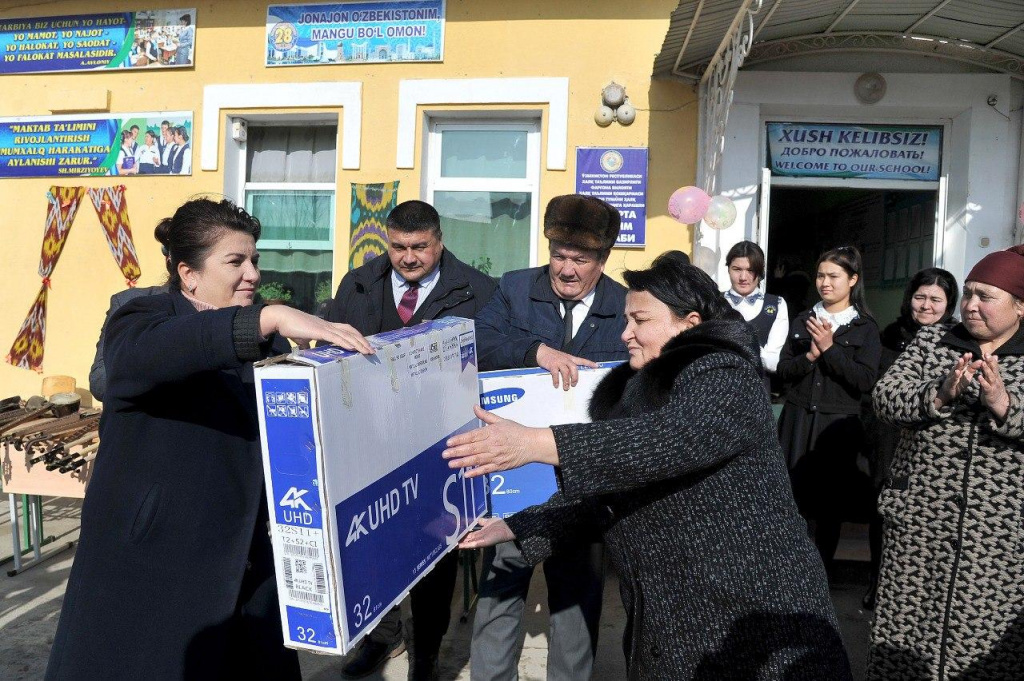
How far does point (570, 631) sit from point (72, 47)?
6.70 metres

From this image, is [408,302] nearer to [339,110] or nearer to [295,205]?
[339,110]

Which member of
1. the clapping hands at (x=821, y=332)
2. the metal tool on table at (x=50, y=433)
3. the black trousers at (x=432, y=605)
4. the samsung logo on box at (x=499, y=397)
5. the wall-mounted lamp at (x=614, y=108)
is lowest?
the black trousers at (x=432, y=605)

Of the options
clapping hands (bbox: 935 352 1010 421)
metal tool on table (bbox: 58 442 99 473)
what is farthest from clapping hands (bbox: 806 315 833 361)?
metal tool on table (bbox: 58 442 99 473)

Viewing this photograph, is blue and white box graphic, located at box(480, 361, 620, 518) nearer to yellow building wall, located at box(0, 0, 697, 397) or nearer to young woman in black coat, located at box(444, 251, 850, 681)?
young woman in black coat, located at box(444, 251, 850, 681)

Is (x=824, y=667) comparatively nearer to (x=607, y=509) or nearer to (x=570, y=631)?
(x=607, y=509)

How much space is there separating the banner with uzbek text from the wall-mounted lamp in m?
1.14

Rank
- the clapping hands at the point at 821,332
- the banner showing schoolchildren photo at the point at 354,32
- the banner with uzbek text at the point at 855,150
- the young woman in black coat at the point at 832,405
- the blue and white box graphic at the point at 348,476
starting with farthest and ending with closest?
the banner showing schoolchildren photo at the point at 354,32 → the banner with uzbek text at the point at 855,150 → the young woman in black coat at the point at 832,405 → the clapping hands at the point at 821,332 → the blue and white box graphic at the point at 348,476

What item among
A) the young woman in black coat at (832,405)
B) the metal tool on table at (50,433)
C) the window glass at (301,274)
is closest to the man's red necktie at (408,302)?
the young woman in black coat at (832,405)

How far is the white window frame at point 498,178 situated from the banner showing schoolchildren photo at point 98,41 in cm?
221

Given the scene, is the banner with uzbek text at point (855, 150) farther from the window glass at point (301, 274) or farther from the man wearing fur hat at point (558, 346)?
the window glass at point (301, 274)

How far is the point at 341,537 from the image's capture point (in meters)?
1.36

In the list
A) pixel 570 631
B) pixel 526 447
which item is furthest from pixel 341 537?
pixel 570 631

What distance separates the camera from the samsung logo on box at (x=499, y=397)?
221 centimetres

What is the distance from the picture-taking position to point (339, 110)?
20.9 ft
